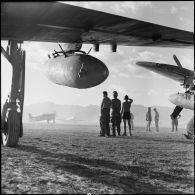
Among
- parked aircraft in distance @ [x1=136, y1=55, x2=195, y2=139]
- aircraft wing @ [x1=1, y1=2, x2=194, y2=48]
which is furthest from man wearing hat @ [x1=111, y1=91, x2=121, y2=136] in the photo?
aircraft wing @ [x1=1, y1=2, x2=194, y2=48]

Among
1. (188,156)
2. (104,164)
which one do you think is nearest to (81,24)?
(104,164)

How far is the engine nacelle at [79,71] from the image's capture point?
233 inches

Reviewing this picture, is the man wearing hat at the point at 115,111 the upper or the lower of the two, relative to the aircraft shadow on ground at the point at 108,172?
upper

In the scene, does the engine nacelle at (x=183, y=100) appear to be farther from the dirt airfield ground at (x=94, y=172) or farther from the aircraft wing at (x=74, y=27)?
the aircraft wing at (x=74, y=27)

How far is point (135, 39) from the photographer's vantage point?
19.1ft

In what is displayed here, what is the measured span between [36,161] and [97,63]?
7.28 ft

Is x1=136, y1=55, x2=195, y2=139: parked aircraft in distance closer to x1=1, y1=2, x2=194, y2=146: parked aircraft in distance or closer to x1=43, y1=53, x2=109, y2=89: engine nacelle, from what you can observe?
x1=1, y1=2, x2=194, y2=146: parked aircraft in distance

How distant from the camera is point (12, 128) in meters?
6.21

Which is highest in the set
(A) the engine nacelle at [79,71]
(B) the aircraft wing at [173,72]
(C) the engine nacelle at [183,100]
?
(B) the aircraft wing at [173,72]

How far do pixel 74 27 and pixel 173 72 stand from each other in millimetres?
5726

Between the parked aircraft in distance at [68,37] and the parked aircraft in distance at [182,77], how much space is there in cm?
343

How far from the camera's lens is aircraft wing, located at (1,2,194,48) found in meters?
3.70

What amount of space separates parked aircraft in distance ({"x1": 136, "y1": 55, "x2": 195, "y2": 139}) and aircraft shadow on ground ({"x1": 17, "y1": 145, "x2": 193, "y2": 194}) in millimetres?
4030

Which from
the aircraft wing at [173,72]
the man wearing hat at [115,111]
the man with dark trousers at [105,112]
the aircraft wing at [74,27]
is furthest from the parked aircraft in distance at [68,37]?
the man wearing hat at [115,111]
